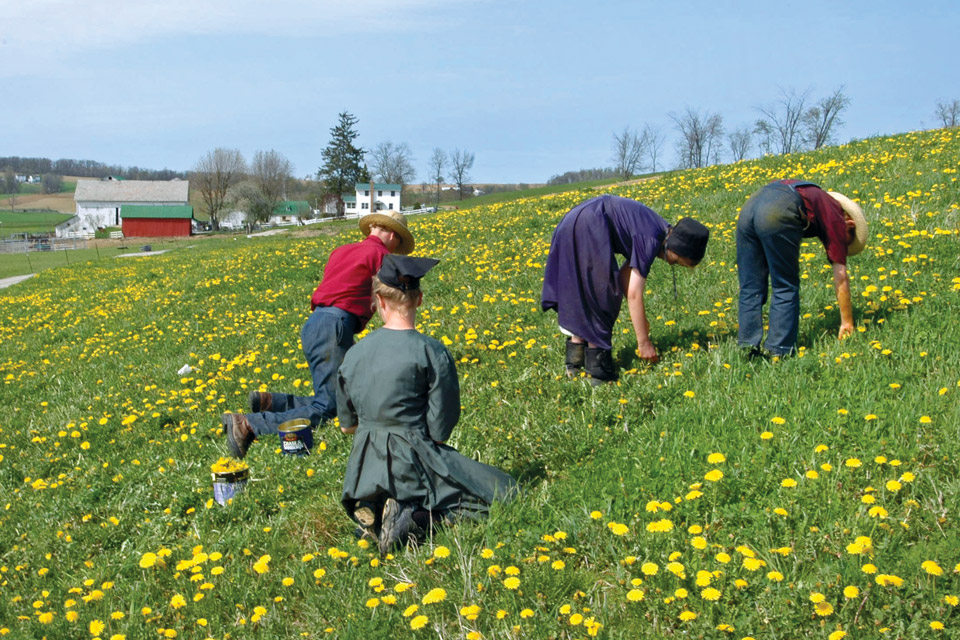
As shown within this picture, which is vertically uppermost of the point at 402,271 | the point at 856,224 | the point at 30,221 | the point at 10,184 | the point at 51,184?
the point at 10,184

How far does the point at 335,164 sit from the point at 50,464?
8025 cm

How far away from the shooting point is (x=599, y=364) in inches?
→ 211

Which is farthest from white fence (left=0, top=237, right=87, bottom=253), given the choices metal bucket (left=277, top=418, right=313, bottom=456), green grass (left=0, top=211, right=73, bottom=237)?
metal bucket (left=277, top=418, right=313, bottom=456)

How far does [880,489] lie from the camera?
3.10 metres

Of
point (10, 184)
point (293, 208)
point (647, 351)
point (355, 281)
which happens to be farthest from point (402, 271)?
point (10, 184)

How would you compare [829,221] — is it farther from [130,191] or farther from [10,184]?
[10,184]

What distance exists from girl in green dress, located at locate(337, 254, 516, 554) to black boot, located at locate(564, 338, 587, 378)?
1.89m

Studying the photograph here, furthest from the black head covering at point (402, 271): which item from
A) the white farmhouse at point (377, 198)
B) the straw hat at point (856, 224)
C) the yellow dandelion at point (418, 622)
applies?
the white farmhouse at point (377, 198)

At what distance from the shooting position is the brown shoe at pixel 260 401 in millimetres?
5844

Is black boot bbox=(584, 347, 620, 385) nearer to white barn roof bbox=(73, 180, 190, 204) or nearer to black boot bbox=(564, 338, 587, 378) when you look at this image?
black boot bbox=(564, 338, 587, 378)

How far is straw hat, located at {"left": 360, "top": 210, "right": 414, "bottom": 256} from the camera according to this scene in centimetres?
562

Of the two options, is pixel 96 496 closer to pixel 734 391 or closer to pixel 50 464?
pixel 50 464

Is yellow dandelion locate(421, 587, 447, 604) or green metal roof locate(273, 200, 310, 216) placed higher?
green metal roof locate(273, 200, 310, 216)

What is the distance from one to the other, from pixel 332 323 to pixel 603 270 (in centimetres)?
217
